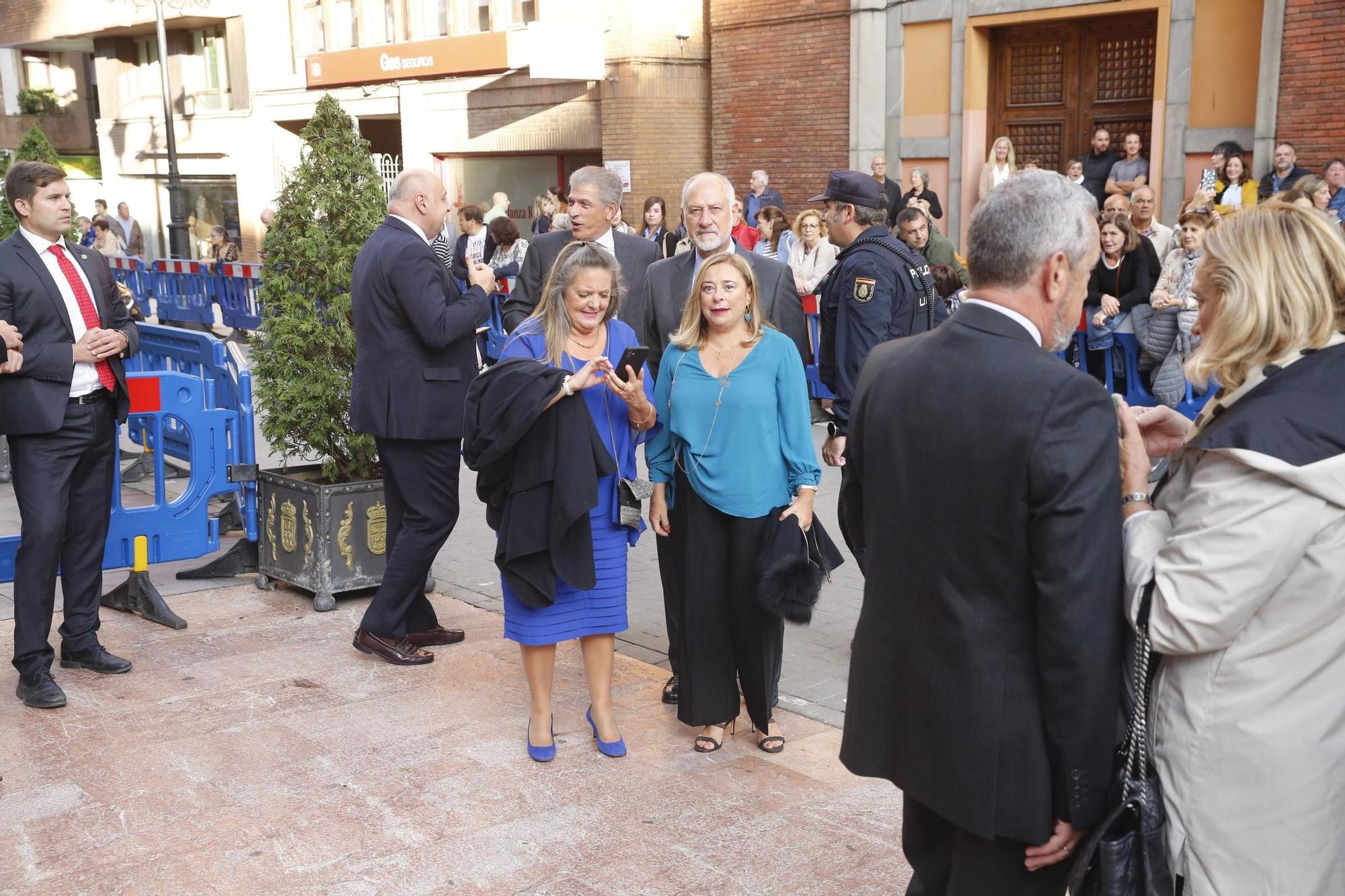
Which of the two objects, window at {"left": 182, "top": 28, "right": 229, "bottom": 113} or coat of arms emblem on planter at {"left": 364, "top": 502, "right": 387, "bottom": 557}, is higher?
window at {"left": 182, "top": 28, "right": 229, "bottom": 113}

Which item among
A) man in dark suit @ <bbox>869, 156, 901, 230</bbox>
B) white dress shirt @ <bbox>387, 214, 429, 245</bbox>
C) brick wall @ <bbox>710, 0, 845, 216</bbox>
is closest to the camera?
white dress shirt @ <bbox>387, 214, 429, 245</bbox>

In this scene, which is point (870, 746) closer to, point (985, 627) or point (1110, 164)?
point (985, 627)

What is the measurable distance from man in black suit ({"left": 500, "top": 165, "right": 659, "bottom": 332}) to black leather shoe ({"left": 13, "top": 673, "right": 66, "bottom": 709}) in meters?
2.40

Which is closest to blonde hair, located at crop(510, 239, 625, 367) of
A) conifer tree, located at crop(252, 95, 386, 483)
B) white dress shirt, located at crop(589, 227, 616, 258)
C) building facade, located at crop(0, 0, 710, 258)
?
white dress shirt, located at crop(589, 227, 616, 258)

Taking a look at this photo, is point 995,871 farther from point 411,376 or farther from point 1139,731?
point 411,376

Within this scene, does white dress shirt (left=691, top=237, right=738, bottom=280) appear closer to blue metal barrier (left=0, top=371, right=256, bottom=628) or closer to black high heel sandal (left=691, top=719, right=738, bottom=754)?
black high heel sandal (left=691, top=719, right=738, bottom=754)

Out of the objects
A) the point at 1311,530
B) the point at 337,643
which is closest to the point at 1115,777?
the point at 1311,530

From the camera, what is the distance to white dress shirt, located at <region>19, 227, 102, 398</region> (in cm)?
541

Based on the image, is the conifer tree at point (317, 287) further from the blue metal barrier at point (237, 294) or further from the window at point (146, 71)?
the window at point (146, 71)

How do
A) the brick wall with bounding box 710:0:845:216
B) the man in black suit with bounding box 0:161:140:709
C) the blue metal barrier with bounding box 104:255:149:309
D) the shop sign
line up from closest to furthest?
1. the man in black suit with bounding box 0:161:140:709
2. the brick wall with bounding box 710:0:845:216
3. the blue metal barrier with bounding box 104:255:149:309
4. the shop sign

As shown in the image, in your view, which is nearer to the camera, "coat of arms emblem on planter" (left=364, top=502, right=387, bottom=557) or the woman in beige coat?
the woman in beige coat

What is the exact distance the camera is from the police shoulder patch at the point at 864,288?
5.34 metres

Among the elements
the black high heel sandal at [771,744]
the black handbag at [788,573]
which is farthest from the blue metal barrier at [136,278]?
the black handbag at [788,573]

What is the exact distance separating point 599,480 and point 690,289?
1.07 m
